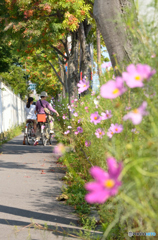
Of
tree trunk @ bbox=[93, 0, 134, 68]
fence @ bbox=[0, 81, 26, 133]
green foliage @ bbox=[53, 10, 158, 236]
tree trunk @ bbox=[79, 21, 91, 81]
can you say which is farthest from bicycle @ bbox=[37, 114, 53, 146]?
green foliage @ bbox=[53, 10, 158, 236]

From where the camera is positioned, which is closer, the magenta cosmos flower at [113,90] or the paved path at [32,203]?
the magenta cosmos flower at [113,90]

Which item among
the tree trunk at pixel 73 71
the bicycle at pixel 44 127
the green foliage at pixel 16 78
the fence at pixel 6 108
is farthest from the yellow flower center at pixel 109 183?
the green foliage at pixel 16 78

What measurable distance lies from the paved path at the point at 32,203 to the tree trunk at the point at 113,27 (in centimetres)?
203

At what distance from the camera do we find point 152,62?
2209 millimetres

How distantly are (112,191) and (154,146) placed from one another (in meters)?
0.41

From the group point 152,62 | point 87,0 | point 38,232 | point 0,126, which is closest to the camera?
point 152,62

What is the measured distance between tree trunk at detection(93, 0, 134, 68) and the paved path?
2.03 m

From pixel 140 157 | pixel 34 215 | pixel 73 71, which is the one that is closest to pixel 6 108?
pixel 73 71

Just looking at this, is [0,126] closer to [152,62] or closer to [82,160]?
[82,160]

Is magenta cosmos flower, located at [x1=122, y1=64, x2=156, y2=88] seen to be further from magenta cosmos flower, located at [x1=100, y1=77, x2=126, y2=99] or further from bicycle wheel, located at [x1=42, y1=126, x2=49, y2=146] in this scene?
bicycle wheel, located at [x1=42, y1=126, x2=49, y2=146]

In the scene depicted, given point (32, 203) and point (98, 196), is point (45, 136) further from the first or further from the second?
point (98, 196)

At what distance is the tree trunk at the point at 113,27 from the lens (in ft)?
14.1

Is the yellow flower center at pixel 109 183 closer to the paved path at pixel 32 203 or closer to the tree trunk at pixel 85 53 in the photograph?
the paved path at pixel 32 203

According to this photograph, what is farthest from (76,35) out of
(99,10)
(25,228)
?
(25,228)
